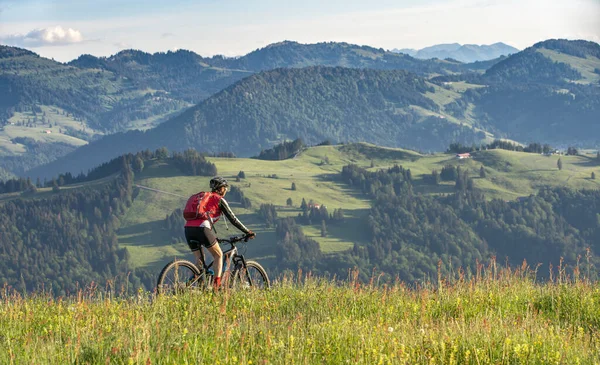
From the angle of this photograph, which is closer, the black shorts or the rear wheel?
the rear wheel

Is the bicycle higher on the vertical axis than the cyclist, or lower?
lower

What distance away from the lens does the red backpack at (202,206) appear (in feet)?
44.2

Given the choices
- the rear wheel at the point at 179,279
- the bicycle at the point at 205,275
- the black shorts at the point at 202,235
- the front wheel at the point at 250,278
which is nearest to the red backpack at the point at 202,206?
the black shorts at the point at 202,235

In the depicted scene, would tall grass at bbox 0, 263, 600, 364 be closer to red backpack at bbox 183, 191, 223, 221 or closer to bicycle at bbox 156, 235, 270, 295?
bicycle at bbox 156, 235, 270, 295

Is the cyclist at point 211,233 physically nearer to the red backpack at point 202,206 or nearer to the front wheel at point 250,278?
the red backpack at point 202,206

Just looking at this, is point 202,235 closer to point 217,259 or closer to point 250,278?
point 217,259

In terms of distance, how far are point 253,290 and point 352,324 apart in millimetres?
3340

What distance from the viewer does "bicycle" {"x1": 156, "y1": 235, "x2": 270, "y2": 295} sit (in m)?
12.8

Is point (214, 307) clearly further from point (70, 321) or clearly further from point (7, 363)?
point (7, 363)

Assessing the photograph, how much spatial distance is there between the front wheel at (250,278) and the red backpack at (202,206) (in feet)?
4.43

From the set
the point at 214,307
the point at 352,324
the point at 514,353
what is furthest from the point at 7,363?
the point at 514,353

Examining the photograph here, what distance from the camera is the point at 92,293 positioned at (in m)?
13.0

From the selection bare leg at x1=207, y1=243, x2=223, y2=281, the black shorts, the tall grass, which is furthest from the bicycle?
the tall grass

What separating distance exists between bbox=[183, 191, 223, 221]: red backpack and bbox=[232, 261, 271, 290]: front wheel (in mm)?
1350
